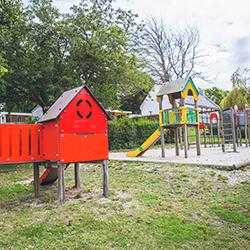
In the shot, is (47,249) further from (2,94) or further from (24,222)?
(2,94)

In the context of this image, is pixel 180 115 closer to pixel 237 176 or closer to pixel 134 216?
pixel 237 176

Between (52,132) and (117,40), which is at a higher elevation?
(117,40)

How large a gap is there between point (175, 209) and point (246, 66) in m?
31.6

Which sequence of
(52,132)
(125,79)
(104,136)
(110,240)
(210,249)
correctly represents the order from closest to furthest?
(210,249), (110,240), (52,132), (104,136), (125,79)

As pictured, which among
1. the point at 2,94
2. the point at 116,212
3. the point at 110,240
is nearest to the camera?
the point at 110,240

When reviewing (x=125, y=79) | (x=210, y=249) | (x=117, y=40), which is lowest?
(x=210, y=249)

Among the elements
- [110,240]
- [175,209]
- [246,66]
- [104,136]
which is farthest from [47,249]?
[246,66]

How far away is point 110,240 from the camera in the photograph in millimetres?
3086

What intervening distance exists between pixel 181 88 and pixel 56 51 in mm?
5150

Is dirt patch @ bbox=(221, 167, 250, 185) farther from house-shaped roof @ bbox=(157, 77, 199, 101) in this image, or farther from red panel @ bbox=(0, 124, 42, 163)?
house-shaped roof @ bbox=(157, 77, 199, 101)

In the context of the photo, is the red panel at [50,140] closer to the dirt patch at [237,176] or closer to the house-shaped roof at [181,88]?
the dirt patch at [237,176]

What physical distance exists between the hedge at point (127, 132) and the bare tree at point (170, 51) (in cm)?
1397

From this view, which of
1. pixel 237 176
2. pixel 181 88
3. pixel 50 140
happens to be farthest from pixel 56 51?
pixel 237 176

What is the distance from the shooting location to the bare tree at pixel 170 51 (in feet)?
102
